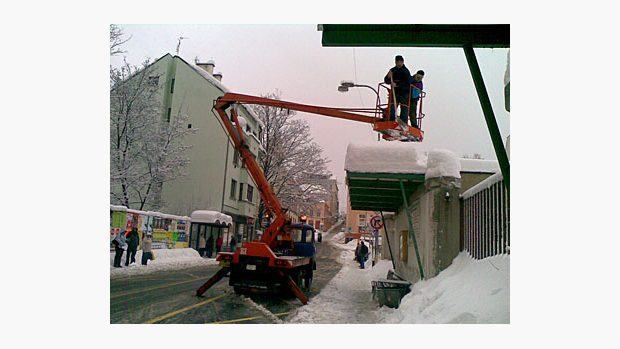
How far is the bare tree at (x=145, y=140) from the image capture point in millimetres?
10594

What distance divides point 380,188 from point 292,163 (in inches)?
299

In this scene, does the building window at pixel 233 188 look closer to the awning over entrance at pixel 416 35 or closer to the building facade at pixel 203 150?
the building facade at pixel 203 150

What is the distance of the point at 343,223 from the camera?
1538cm

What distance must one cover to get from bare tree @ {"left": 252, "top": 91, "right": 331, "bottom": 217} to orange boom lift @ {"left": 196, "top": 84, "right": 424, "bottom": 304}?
4.20 metres

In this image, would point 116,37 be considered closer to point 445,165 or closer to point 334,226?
point 445,165

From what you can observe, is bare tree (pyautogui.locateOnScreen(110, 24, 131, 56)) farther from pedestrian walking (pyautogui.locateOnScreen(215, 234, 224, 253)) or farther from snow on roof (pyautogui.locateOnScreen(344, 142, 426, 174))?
pedestrian walking (pyautogui.locateOnScreen(215, 234, 224, 253))

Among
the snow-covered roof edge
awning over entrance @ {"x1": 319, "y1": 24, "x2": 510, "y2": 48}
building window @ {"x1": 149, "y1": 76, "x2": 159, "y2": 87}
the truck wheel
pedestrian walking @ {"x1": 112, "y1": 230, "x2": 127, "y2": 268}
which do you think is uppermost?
building window @ {"x1": 149, "y1": 76, "x2": 159, "y2": 87}

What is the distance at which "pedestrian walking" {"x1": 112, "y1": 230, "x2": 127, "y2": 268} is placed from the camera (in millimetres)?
10652

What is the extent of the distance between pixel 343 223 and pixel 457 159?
341 inches

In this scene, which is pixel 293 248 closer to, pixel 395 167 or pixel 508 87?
pixel 395 167

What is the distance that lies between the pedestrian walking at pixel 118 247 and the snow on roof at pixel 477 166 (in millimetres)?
7704

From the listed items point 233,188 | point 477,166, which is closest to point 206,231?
point 233,188

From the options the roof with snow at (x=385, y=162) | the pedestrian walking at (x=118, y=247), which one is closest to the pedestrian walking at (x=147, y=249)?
the pedestrian walking at (x=118, y=247)

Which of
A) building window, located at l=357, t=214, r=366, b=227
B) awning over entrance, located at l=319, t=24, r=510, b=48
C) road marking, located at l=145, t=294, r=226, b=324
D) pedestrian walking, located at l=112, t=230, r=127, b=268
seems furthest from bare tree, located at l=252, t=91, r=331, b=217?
awning over entrance, located at l=319, t=24, r=510, b=48
